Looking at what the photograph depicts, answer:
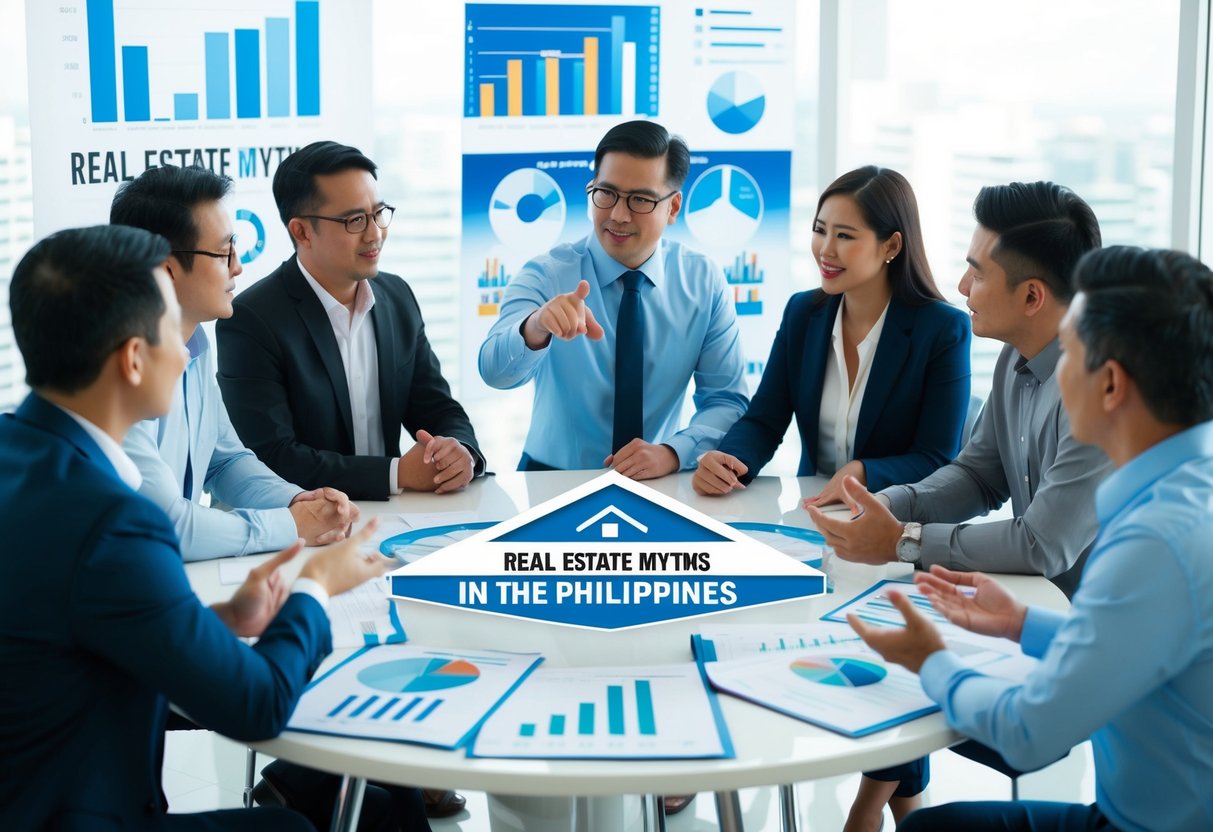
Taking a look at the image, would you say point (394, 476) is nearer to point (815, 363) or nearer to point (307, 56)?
point (815, 363)

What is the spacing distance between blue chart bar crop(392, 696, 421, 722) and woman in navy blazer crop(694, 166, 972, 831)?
4.49 ft

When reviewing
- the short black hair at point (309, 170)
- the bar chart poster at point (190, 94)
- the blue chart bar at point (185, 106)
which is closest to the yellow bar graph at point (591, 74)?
the bar chart poster at point (190, 94)

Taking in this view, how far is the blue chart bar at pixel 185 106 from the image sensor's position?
4.37 m

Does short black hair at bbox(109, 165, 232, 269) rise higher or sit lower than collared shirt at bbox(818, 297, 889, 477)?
higher

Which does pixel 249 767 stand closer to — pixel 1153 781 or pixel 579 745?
pixel 579 745

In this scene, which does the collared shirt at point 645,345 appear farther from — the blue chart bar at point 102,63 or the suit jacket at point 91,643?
the suit jacket at point 91,643

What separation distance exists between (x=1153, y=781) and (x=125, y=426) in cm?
158

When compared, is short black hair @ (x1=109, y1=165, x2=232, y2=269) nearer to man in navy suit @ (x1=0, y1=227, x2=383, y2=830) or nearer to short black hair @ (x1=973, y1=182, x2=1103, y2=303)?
man in navy suit @ (x1=0, y1=227, x2=383, y2=830)

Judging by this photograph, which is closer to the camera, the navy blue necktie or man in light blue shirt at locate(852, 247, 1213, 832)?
man in light blue shirt at locate(852, 247, 1213, 832)

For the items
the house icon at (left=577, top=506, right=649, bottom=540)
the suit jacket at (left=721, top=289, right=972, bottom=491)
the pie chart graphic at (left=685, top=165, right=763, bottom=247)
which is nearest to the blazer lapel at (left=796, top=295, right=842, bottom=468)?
the suit jacket at (left=721, top=289, right=972, bottom=491)

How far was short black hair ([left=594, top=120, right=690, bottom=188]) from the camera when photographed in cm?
375

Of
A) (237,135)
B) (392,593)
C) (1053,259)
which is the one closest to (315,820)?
(392,593)

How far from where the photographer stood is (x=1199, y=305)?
1.73 m

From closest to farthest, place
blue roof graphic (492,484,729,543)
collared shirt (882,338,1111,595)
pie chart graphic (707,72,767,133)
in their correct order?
blue roof graphic (492,484,729,543)
collared shirt (882,338,1111,595)
pie chart graphic (707,72,767,133)
